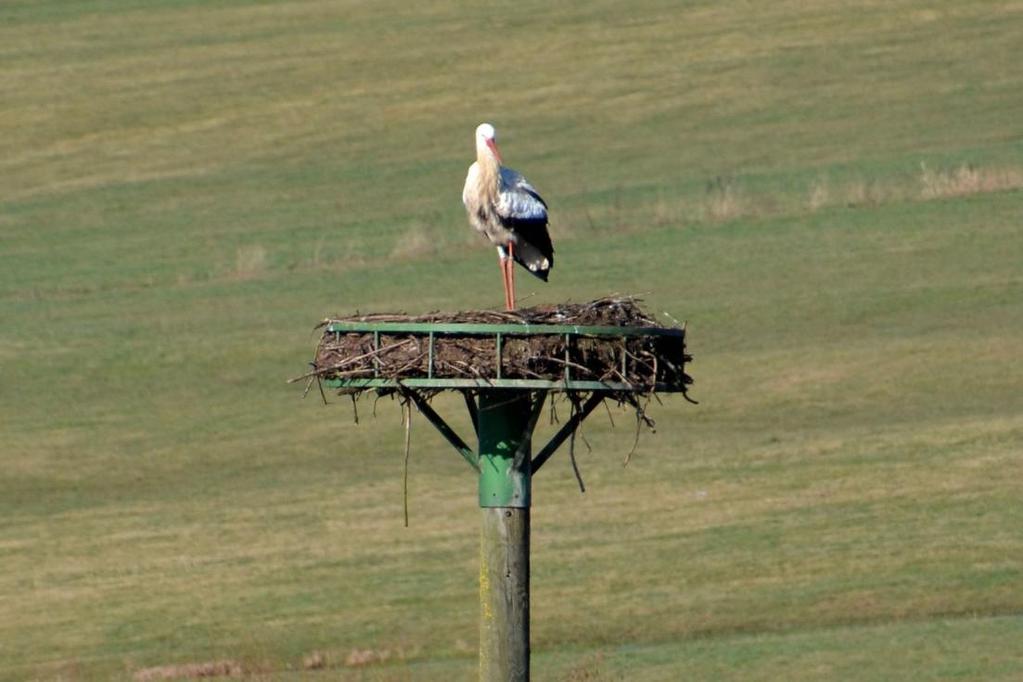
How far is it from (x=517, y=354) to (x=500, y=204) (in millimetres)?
4882

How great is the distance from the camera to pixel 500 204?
66.7ft

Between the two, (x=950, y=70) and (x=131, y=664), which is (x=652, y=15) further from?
(x=131, y=664)

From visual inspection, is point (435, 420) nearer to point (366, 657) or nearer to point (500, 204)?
point (500, 204)

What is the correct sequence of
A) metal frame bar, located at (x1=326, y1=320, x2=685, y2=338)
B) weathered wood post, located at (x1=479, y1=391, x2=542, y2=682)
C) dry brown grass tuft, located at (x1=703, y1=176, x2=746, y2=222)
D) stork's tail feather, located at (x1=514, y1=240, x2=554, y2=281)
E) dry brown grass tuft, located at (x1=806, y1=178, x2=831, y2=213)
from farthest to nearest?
dry brown grass tuft, located at (x1=703, y1=176, x2=746, y2=222) < dry brown grass tuft, located at (x1=806, y1=178, x2=831, y2=213) < stork's tail feather, located at (x1=514, y1=240, x2=554, y2=281) < weathered wood post, located at (x1=479, y1=391, x2=542, y2=682) < metal frame bar, located at (x1=326, y1=320, x2=685, y2=338)

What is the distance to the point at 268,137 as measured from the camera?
189 ft

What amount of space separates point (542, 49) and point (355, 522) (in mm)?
33249

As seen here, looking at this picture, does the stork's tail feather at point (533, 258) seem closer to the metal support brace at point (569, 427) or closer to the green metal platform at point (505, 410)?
the green metal platform at point (505, 410)

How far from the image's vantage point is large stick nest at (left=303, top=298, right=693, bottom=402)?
1556 cm

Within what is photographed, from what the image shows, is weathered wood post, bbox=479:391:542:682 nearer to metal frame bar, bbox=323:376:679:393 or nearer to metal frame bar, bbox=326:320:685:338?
metal frame bar, bbox=323:376:679:393

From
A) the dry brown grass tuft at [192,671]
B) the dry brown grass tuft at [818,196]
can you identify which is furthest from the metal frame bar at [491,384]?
the dry brown grass tuft at [818,196]

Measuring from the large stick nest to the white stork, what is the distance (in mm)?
4038

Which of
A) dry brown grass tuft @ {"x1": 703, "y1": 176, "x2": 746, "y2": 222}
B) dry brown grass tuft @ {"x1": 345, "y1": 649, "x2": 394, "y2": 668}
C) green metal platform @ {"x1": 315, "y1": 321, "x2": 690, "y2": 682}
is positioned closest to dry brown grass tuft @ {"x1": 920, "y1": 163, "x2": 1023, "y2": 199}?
dry brown grass tuft @ {"x1": 703, "y1": 176, "x2": 746, "y2": 222}

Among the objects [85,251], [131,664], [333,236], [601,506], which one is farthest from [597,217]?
[131,664]

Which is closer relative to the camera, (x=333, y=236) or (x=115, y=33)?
(x=333, y=236)
